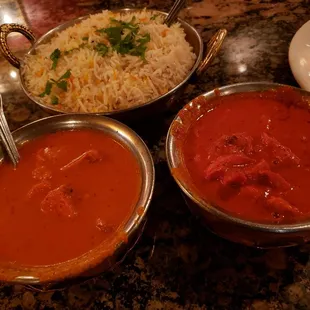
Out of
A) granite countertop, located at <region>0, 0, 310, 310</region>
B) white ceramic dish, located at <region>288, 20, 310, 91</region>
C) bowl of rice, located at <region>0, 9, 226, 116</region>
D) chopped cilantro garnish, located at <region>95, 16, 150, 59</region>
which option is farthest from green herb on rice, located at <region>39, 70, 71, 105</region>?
white ceramic dish, located at <region>288, 20, 310, 91</region>

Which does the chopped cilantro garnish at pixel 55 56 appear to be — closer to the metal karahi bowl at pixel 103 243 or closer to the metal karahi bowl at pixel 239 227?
the metal karahi bowl at pixel 103 243

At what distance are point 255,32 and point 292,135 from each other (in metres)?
1.45

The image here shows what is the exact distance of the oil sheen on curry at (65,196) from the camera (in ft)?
3.96

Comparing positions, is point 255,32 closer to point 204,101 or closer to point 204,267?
point 204,101

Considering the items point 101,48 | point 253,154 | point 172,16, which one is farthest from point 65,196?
point 172,16

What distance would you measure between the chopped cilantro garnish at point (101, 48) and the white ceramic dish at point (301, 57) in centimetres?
105

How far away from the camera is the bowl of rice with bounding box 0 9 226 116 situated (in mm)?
1819

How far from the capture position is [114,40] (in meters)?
2.08

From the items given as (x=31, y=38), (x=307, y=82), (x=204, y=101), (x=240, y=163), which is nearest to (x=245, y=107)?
(x=204, y=101)

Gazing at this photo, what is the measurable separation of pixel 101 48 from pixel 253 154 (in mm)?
1126

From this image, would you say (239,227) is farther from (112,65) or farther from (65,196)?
(112,65)

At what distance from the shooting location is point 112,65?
1.95m

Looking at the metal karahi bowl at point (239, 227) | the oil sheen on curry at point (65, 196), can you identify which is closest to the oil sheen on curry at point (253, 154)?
the metal karahi bowl at point (239, 227)

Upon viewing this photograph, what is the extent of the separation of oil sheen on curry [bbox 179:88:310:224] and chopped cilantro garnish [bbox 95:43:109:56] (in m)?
0.73
